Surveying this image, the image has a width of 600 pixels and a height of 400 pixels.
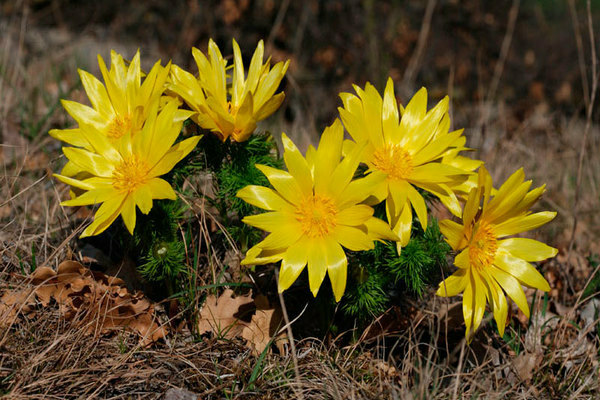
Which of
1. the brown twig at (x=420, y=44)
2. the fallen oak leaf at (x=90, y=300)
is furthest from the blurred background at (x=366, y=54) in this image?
the fallen oak leaf at (x=90, y=300)

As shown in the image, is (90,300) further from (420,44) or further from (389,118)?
(420,44)

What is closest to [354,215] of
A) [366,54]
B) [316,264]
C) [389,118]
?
[316,264]

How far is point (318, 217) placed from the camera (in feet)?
4.79

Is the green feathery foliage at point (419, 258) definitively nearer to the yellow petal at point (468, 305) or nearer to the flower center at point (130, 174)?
the yellow petal at point (468, 305)

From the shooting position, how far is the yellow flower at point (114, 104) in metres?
1.57

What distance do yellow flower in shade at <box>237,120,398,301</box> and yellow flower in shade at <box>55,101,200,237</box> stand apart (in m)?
0.23

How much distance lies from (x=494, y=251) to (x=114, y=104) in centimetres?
123

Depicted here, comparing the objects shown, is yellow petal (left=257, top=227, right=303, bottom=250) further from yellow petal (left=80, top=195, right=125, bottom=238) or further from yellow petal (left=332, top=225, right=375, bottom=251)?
yellow petal (left=80, top=195, right=125, bottom=238)

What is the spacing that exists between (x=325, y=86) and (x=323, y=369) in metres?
3.81

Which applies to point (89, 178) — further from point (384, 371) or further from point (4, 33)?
point (4, 33)

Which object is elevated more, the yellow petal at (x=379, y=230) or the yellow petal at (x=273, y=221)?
the yellow petal at (x=379, y=230)

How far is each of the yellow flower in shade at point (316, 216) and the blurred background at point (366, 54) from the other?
175cm

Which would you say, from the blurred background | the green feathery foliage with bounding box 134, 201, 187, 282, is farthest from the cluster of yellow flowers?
the blurred background

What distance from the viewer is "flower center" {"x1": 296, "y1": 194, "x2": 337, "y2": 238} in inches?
57.5
